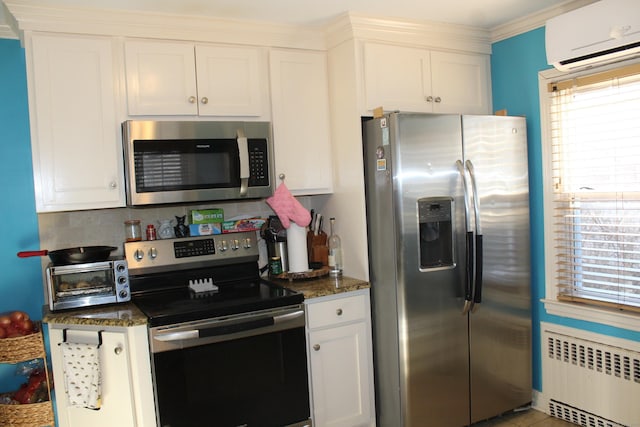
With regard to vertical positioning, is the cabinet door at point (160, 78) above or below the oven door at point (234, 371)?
above

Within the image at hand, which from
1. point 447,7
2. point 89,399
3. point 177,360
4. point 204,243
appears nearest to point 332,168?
point 204,243

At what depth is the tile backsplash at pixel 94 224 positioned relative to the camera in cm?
277

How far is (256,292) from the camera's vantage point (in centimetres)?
268

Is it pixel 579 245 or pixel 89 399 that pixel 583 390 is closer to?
pixel 579 245

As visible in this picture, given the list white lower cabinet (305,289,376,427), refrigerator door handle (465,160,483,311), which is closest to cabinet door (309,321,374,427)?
white lower cabinet (305,289,376,427)

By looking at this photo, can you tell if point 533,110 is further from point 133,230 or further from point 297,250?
point 133,230

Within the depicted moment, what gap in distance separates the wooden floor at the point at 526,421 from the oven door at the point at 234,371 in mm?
1139

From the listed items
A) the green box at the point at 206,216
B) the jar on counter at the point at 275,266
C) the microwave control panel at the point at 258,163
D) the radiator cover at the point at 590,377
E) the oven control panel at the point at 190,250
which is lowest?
the radiator cover at the point at 590,377

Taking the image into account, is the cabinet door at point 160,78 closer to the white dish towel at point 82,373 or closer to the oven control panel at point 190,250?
the oven control panel at point 190,250

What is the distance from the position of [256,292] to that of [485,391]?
1.38 metres

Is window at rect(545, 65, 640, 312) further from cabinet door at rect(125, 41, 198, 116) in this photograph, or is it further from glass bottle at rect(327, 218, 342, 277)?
cabinet door at rect(125, 41, 198, 116)

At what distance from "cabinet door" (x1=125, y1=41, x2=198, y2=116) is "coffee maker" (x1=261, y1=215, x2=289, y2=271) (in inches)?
31.5

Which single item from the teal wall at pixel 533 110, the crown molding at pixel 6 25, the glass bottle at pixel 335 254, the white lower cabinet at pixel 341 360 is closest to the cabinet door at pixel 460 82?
the teal wall at pixel 533 110

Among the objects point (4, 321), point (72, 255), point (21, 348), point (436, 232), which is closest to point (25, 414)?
point (21, 348)
